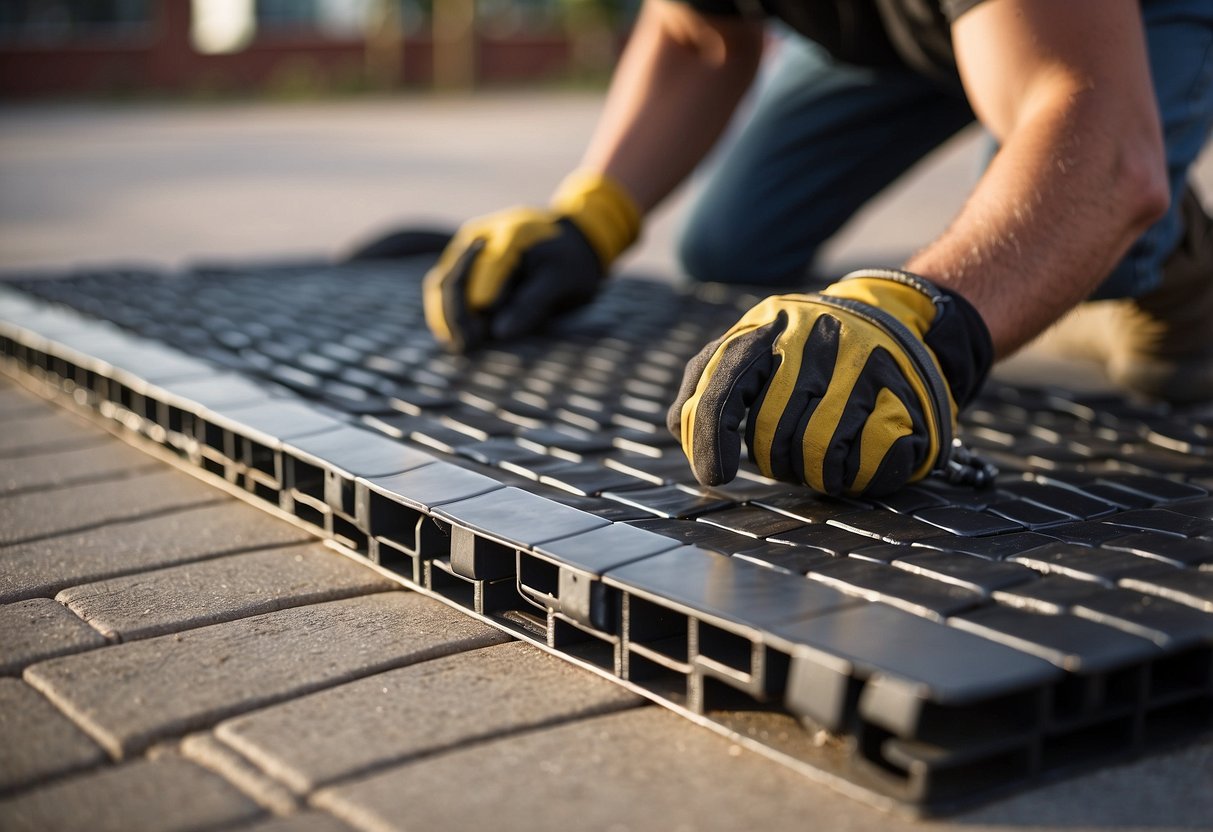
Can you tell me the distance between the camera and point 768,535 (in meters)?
1.41

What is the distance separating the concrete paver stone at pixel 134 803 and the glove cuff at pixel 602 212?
186 centimetres

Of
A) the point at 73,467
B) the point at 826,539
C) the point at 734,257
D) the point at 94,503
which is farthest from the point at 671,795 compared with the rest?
the point at 734,257

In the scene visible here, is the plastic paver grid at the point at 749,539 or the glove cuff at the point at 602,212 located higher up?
the glove cuff at the point at 602,212

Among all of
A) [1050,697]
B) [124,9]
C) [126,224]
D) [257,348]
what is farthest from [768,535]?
[124,9]

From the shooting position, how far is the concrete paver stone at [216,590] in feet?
4.75

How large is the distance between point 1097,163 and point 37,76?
22.1 metres

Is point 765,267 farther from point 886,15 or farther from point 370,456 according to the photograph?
point 370,456

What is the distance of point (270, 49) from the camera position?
875 inches

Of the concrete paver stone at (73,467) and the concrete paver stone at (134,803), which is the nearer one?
the concrete paver stone at (134,803)

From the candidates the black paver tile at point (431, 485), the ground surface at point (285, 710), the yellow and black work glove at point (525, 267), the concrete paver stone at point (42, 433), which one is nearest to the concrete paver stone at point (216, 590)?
the ground surface at point (285, 710)

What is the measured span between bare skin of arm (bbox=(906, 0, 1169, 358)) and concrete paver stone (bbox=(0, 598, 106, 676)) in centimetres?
113

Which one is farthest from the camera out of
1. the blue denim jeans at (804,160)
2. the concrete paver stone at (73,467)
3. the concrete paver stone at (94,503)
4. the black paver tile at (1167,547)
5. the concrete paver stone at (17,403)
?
the blue denim jeans at (804,160)

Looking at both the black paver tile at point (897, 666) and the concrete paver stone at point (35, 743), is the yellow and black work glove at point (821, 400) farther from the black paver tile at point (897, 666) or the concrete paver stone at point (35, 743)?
the concrete paver stone at point (35, 743)

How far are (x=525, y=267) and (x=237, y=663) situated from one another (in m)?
1.49
